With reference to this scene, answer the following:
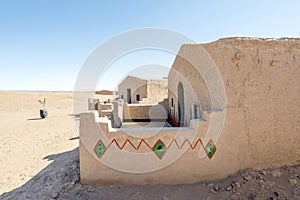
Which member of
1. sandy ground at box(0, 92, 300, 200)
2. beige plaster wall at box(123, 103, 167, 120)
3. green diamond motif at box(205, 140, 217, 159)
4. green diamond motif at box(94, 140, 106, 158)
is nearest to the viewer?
sandy ground at box(0, 92, 300, 200)

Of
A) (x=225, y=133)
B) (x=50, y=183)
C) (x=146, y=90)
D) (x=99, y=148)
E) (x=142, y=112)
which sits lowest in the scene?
(x=50, y=183)

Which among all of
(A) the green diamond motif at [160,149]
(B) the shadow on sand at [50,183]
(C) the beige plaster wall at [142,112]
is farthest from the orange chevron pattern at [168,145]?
(C) the beige plaster wall at [142,112]

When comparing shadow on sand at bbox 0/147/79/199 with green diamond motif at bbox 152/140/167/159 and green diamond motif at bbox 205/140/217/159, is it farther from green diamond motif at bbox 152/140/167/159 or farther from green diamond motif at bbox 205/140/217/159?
green diamond motif at bbox 205/140/217/159

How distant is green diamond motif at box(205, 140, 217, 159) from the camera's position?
349 centimetres

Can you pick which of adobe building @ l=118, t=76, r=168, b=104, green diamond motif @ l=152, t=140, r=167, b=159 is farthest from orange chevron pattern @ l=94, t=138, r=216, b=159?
adobe building @ l=118, t=76, r=168, b=104

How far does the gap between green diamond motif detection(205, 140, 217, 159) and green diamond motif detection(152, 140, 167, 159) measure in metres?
0.82

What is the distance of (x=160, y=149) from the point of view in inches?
135

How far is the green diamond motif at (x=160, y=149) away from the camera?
135 inches

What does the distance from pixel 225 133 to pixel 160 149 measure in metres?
1.32

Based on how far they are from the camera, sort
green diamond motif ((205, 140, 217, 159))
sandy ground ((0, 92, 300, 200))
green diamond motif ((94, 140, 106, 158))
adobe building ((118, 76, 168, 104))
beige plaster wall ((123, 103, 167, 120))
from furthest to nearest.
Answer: adobe building ((118, 76, 168, 104)) → beige plaster wall ((123, 103, 167, 120)) → green diamond motif ((205, 140, 217, 159)) → green diamond motif ((94, 140, 106, 158)) → sandy ground ((0, 92, 300, 200))

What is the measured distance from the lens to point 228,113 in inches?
141

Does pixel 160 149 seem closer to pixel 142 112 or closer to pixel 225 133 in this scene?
pixel 225 133

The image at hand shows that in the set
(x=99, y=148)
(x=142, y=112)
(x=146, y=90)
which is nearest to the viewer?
Answer: (x=99, y=148)

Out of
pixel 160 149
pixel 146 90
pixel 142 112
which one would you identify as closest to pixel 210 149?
pixel 160 149
